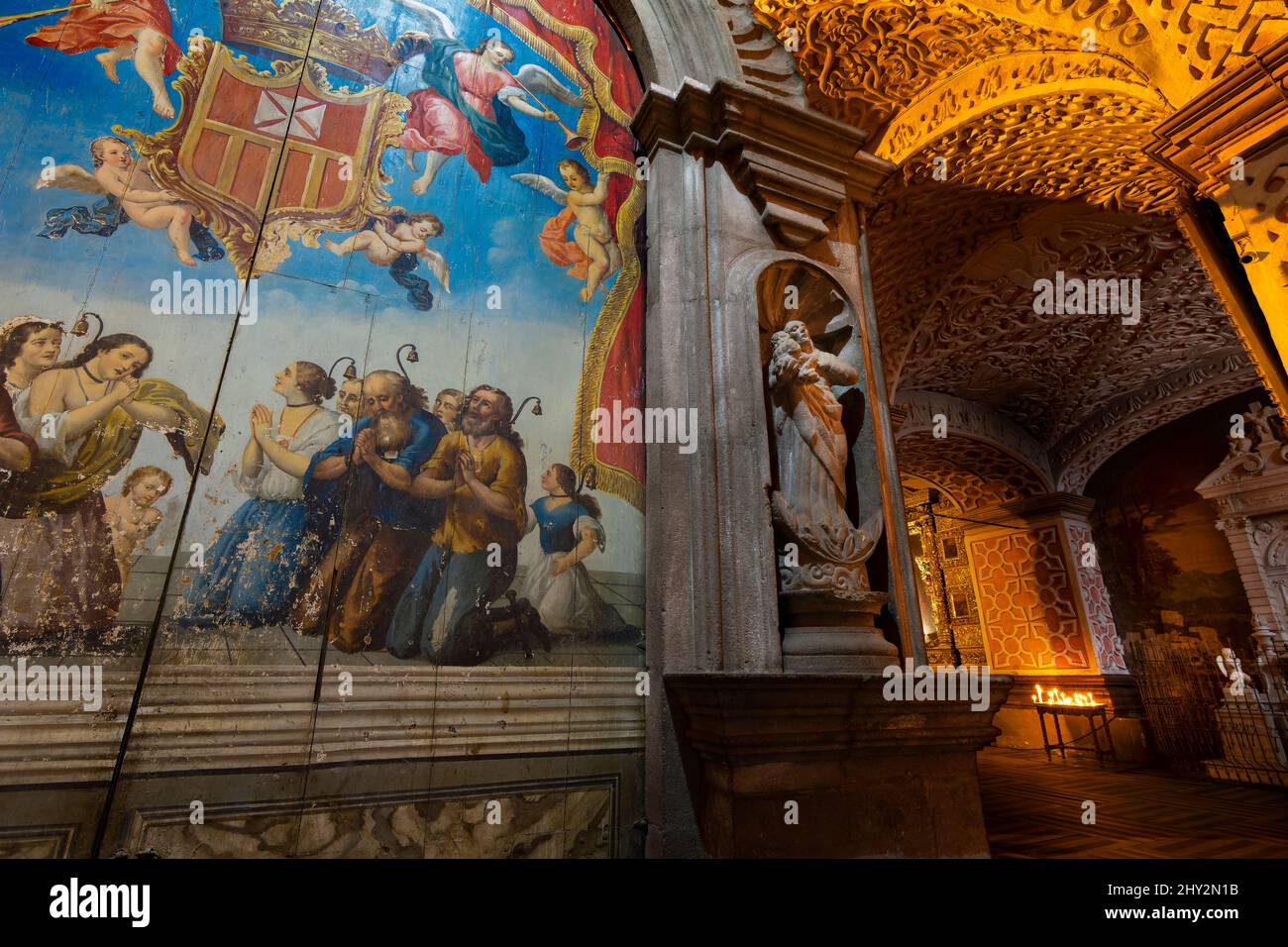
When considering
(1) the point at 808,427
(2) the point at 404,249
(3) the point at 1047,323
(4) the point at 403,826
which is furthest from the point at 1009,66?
(4) the point at 403,826

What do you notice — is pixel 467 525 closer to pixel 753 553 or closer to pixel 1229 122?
pixel 753 553

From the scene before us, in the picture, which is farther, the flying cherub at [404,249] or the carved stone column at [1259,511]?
the carved stone column at [1259,511]

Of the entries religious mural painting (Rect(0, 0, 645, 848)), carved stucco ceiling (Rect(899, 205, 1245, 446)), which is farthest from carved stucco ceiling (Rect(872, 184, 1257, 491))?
religious mural painting (Rect(0, 0, 645, 848))

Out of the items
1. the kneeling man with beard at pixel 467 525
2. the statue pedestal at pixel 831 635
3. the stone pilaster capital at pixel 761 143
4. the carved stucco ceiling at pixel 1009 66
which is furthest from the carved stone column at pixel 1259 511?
the kneeling man with beard at pixel 467 525

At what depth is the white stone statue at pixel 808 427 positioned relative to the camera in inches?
92.0

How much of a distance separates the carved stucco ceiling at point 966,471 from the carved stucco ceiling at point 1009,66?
14.9 ft

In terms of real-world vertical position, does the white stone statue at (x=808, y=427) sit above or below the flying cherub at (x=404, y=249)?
below

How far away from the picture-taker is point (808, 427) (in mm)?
2373

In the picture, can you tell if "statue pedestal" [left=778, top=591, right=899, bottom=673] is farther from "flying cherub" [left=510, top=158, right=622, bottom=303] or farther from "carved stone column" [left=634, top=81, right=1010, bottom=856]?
"flying cherub" [left=510, top=158, right=622, bottom=303]

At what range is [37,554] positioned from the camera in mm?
1650

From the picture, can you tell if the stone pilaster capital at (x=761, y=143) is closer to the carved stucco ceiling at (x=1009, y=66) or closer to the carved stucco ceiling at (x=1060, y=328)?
the carved stucco ceiling at (x=1009, y=66)

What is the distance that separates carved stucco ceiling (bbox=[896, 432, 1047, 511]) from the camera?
9195 mm

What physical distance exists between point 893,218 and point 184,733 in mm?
5718
